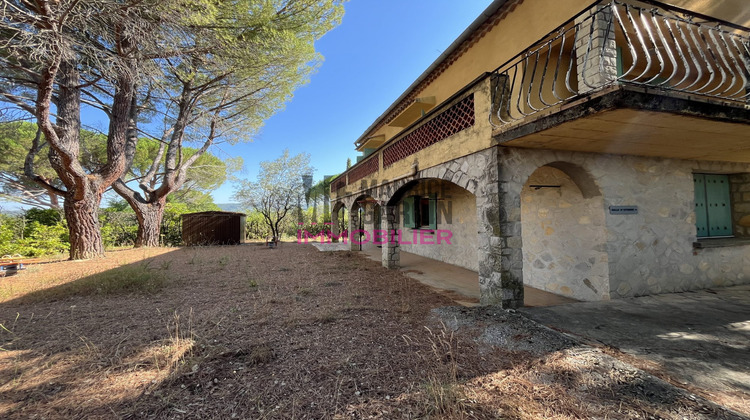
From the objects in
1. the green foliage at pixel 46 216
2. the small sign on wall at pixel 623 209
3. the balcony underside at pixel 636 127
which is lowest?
the small sign on wall at pixel 623 209

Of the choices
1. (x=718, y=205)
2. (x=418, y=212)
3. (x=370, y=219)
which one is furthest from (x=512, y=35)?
(x=370, y=219)

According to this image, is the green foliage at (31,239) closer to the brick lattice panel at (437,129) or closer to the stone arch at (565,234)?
the brick lattice panel at (437,129)

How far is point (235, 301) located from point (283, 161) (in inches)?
694

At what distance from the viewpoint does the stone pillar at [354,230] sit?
1162cm

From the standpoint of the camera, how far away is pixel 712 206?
18.4 feet

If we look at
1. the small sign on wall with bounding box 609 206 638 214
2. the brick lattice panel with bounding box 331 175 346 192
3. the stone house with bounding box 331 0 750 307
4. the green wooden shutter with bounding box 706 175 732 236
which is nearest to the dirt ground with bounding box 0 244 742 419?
the stone house with bounding box 331 0 750 307

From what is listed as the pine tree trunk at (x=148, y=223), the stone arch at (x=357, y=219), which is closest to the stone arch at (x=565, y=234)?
the stone arch at (x=357, y=219)

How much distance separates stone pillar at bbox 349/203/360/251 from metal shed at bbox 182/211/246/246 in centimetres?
705

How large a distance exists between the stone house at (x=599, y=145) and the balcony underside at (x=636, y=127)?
19 mm

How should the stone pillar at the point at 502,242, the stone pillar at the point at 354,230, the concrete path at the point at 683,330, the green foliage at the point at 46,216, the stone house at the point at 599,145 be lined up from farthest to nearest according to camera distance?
the stone pillar at the point at 354,230
the green foliage at the point at 46,216
the stone pillar at the point at 502,242
the stone house at the point at 599,145
the concrete path at the point at 683,330

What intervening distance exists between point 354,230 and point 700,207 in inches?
381

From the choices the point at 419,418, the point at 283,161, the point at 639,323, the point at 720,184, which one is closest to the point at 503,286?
the point at 639,323

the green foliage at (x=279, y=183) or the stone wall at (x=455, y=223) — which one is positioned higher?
the green foliage at (x=279, y=183)

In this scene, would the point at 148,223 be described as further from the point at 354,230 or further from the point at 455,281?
the point at 455,281
